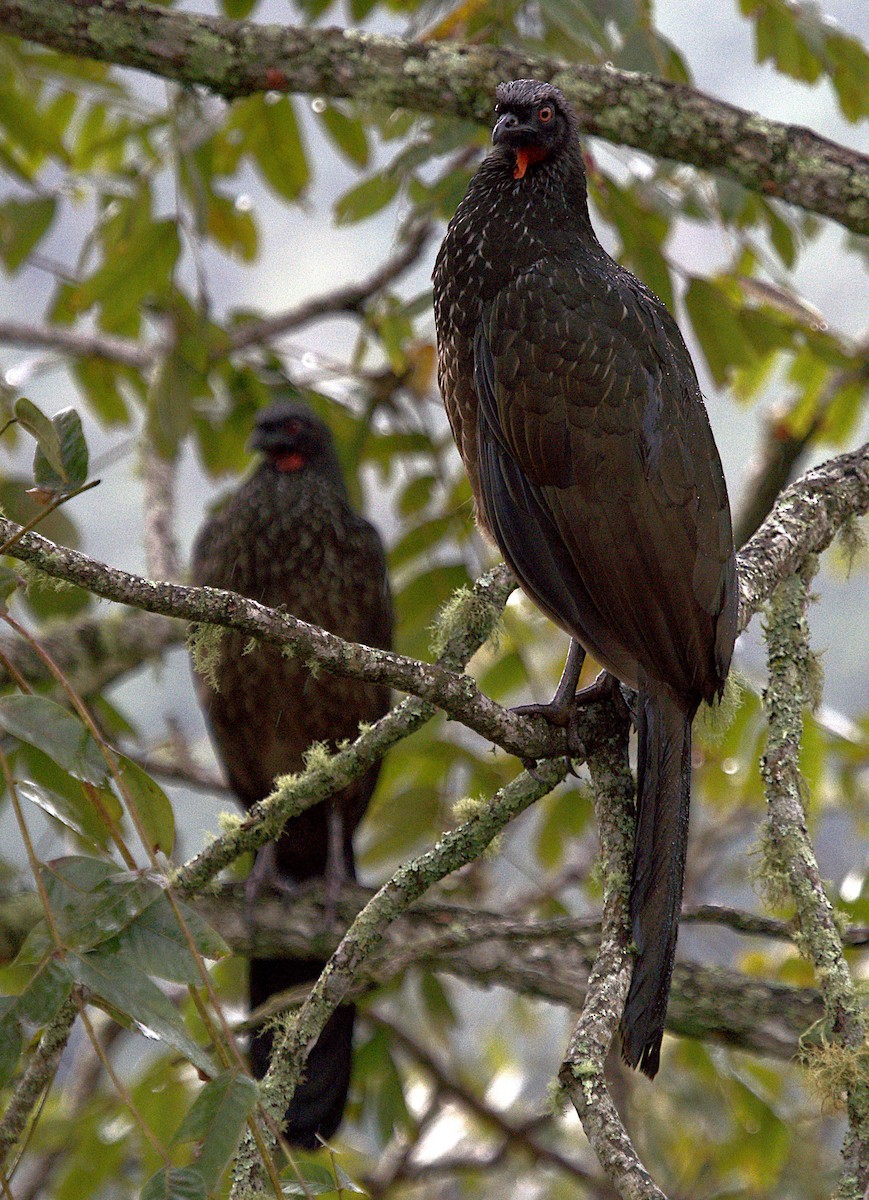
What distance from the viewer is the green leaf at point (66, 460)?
4.38ft

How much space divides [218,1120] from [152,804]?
0.41 metres

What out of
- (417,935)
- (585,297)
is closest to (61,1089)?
(417,935)

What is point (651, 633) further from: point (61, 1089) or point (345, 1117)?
point (61, 1089)

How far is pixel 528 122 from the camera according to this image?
2547mm

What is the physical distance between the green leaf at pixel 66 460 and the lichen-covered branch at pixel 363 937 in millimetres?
671

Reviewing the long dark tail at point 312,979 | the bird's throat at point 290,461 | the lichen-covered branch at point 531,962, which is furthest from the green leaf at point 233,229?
the lichen-covered branch at point 531,962

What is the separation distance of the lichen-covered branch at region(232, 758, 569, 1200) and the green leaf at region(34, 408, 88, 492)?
2.20 feet

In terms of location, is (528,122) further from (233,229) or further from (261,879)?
(233,229)

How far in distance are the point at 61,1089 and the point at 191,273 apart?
300 centimetres

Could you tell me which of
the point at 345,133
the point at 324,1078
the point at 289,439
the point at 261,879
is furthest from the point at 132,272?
the point at 324,1078

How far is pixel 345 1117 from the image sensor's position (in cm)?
352

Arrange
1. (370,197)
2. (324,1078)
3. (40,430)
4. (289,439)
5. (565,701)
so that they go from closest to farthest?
(40,430) < (565,701) < (370,197) < (324,1078) < (289,439)

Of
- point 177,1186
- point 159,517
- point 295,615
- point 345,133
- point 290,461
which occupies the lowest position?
point 177,1186

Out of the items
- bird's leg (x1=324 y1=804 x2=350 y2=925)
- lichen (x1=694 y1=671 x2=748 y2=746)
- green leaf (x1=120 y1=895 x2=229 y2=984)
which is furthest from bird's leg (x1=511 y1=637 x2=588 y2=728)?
bird's leg (x1=324 y1=804 x2=350 y2=925)
